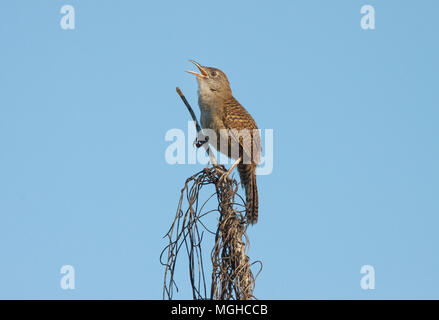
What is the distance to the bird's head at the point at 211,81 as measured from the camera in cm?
806

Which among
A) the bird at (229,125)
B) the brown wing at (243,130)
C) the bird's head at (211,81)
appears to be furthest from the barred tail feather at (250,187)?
the bird's head at (211,81)

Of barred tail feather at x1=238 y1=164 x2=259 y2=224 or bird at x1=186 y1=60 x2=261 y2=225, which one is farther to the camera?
bird at x1=186 y1=60 x2=261 y2=225

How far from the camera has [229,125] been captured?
753cm

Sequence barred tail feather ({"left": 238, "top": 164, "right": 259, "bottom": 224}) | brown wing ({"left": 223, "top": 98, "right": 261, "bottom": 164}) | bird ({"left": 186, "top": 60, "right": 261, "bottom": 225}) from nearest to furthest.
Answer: barred tail feather ({"left": 238, "top": 164, "right": 259, "bottom": 224}) → bird ({"left": 186, "top": 60, "right": 261, "bottom": 225}) → brown wing ({"left": 223, "top": 98, "right": 261, "bottom": 164})

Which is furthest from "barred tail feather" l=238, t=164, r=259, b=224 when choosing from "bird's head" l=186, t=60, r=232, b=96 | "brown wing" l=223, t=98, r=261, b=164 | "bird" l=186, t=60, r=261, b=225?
"bird's head" l=186, t=60, r=232, b=96

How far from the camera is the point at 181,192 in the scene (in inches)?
181

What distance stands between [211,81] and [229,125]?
2.95ft

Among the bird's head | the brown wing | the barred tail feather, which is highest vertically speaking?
the bird's head

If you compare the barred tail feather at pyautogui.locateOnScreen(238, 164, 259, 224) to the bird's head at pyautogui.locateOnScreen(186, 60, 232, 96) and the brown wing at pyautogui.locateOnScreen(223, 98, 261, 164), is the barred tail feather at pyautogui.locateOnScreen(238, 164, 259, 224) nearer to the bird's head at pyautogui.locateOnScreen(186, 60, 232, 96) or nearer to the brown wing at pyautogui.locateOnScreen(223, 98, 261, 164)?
the brown wing at pyautogui.locateOnScreen(223, 98, 261, 164)

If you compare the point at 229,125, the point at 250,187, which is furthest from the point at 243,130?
the point at 250,187

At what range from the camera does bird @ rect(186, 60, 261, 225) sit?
7324mm
